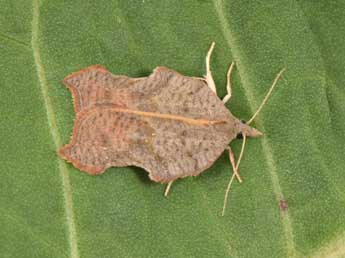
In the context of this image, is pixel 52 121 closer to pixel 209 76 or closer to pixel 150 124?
pixel 150 124

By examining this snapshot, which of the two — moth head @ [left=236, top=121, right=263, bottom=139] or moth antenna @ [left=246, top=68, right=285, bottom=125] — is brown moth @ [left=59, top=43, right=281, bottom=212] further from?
moth antenna @ [left=246, top=68, right=285, bottom=125]

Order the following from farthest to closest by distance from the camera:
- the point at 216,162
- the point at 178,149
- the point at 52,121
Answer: the point at 216,162 → the point at 178,149 → the point at 52,121

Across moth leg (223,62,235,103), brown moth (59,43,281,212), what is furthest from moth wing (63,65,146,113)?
moth leg (223,62,235,103)

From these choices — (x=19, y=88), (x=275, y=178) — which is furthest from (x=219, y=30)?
(x=19, y=88)

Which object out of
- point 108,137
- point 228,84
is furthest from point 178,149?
point 228,84

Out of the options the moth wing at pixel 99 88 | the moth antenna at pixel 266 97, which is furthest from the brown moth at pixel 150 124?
the moth antenna at pixel 266 97

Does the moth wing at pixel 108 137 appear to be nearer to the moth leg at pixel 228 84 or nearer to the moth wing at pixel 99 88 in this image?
the moth wing at pixel 99 88
